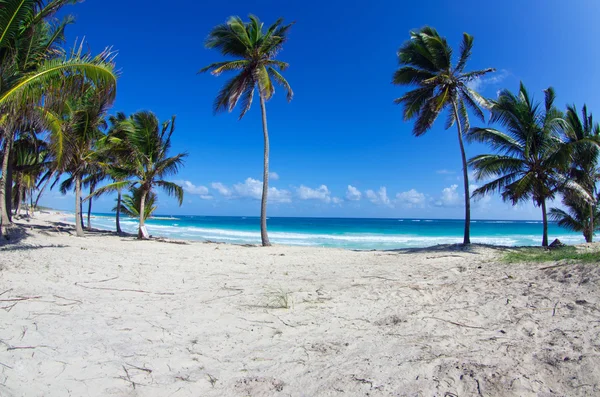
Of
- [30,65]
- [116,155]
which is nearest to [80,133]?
[116,155]

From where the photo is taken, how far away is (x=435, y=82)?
13422mm

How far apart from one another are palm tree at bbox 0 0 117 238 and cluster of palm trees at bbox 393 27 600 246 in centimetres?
1147

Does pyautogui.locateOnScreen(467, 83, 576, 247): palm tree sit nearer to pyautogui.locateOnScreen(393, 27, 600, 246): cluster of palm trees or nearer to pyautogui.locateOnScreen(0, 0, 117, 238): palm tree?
pyautogui.locateOnScreen(393, 27, 600, 246): cluster of palm trees

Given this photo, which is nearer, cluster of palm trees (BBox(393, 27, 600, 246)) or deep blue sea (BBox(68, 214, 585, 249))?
cluster of palm trees (BBox(393, 27, 600, 246))

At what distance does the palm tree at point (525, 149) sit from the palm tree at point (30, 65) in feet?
43.5

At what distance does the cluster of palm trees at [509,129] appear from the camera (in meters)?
12.0

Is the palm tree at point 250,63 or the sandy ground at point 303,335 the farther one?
the palm tree at point 250,63

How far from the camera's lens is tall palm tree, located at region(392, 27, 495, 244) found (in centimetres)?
1304

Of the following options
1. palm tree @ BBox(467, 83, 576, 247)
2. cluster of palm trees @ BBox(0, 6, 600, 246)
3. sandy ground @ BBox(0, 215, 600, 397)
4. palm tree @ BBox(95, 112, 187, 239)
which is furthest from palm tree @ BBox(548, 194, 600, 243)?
palm tree @ BBox(95, 112, 187, 239)

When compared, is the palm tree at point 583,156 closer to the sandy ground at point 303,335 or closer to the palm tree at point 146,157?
the sandy ground at point 303,335

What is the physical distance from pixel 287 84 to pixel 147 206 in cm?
1299

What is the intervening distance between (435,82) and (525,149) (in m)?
4.40

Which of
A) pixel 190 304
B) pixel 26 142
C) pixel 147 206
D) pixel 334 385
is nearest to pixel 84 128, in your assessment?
pixel 26 142

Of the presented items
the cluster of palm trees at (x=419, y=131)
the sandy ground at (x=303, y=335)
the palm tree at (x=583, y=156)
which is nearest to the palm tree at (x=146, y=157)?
the cluster of palm trees at (x=419, y=131)
